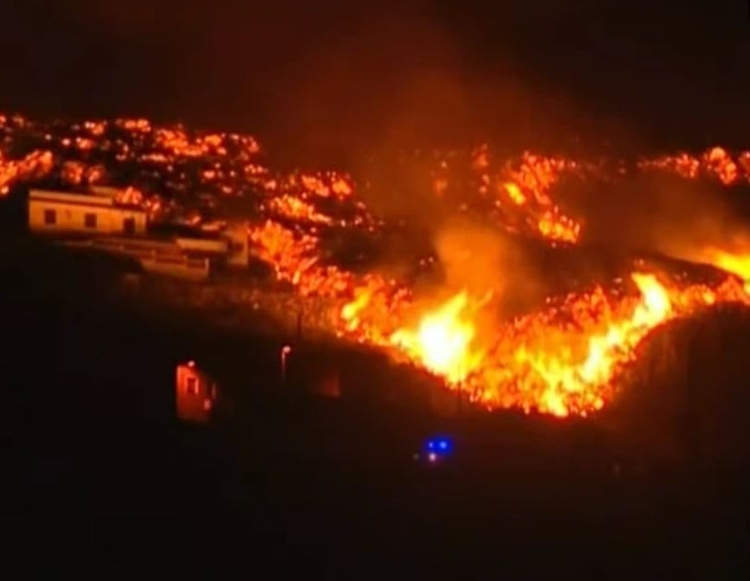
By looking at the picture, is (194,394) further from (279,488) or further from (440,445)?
(440,445)

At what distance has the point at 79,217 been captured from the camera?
708 cm

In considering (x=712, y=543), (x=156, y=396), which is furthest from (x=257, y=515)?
(x=712, y=543)

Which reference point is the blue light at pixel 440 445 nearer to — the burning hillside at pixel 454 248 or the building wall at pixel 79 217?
the burning hillside at pixel 454 248

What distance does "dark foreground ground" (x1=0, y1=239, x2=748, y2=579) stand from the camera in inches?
220

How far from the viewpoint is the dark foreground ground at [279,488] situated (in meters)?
5.58

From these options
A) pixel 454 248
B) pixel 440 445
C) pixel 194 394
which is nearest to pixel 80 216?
pixel 194 394

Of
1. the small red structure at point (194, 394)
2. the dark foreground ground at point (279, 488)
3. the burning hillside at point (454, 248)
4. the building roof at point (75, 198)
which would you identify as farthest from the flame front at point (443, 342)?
the building roof at point (75, 198)

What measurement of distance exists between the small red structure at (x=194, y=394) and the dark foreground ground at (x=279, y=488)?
0.05 meters

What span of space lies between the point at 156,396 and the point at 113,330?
433 mm

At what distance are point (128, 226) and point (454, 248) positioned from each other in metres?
1.45

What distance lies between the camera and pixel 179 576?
17.8ft

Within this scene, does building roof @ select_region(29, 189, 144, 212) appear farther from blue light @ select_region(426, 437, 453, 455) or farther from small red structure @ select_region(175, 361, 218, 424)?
blue light @ select_region(426, 437, 453, 455)

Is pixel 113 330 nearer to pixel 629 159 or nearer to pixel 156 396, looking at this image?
pixel 156 396

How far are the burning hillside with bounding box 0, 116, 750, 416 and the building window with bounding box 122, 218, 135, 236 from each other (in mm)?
138
